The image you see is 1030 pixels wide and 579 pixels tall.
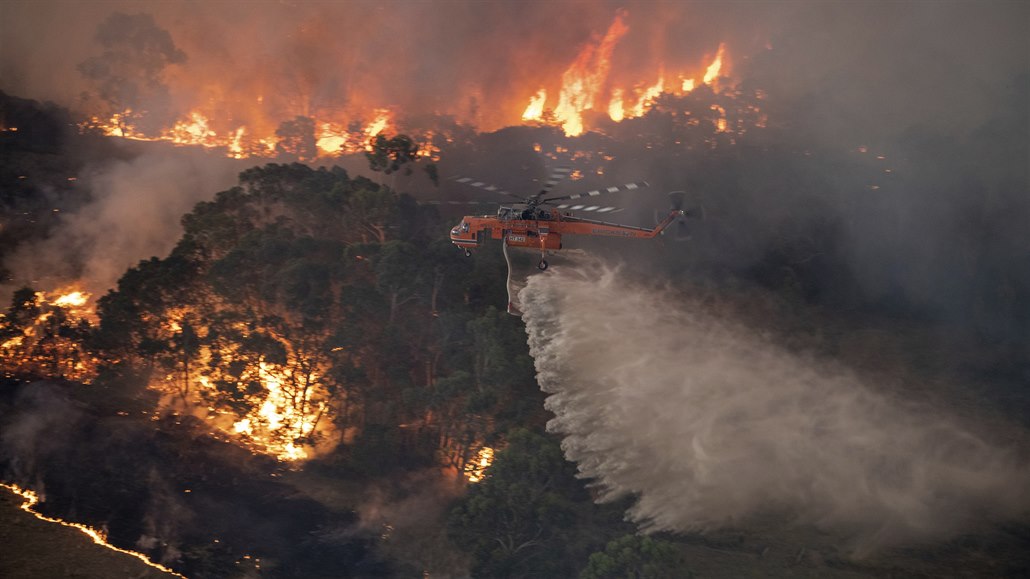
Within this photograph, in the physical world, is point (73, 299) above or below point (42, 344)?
above

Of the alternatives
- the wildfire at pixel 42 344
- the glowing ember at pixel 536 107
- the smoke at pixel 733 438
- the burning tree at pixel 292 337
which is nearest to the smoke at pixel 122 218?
the wildfire at pixel 42 344

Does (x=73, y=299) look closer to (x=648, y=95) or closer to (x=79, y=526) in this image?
(x=79, y=526)

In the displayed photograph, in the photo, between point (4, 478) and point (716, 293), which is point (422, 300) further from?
point (4, 478)

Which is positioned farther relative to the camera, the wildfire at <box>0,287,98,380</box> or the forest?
the wildfire at <box>0,287,98,380</box>

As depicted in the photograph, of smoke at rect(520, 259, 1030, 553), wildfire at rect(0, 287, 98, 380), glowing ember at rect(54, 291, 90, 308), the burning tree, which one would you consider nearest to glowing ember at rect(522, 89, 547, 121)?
the burning tree

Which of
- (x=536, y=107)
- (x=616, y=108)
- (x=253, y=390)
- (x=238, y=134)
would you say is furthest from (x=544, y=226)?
(x=238, y=134)

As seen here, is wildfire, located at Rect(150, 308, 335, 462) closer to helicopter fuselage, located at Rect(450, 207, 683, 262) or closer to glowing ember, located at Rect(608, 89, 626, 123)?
helicopter fuselage, located at Rect(450, 207, 683, 262)

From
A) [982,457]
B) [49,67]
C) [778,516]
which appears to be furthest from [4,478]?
[982,457]

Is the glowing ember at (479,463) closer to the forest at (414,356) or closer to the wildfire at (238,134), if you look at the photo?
the forest at (414,356)
